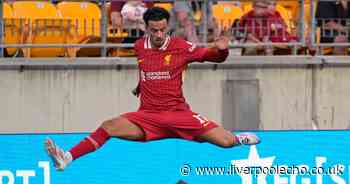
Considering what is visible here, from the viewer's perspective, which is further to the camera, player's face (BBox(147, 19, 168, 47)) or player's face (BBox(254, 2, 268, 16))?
player's face (BBox(254, 2, 268, 16))

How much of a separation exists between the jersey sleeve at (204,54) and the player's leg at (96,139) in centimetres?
82

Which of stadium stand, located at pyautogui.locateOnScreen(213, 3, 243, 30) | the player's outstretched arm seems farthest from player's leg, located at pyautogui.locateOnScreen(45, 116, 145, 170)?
stadium stand, located at pyautogui.locateOnScreen(213, 3, 243, 30)

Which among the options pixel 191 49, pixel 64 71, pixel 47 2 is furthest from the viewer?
pixel 47 2

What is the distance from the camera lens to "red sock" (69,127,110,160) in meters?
11.1

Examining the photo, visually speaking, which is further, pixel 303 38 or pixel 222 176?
pixel 303 38

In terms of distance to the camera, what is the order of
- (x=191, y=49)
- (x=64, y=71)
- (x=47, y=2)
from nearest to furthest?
(x=191, y=49), (x=64, y=71), (x=47, y=2)

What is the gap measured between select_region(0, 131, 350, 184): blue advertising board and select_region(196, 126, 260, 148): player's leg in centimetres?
23

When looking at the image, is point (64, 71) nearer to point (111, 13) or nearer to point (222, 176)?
point (111, 13)

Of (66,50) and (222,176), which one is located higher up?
(66,50)

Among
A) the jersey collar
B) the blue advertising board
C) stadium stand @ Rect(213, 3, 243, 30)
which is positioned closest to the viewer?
the jersey collar

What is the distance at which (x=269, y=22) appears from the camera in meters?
14.4

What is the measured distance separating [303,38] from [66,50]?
2.74 m

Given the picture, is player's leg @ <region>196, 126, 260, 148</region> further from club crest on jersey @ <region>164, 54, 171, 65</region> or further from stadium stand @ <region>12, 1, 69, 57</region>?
stadium stand @ <region>12, 1, 69, 57</region>

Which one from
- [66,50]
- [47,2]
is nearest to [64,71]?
[66,50]
